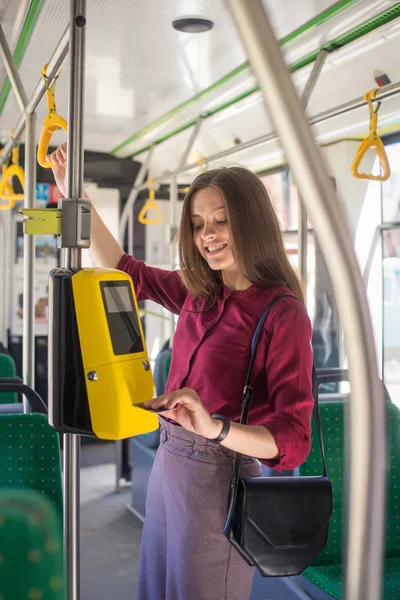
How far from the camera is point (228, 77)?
4113 millimetres

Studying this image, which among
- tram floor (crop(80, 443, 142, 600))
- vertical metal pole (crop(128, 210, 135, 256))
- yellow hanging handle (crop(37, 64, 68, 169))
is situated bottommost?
tram floor (crop(80, 443, 142, 600))

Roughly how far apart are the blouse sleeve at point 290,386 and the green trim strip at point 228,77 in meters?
0.67

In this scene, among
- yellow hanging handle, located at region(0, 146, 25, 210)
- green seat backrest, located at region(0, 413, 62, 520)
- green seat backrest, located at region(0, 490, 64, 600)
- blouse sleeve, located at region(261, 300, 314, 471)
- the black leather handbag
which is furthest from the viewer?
yellow hanging handle, located at region(0, 146, 25, 210)

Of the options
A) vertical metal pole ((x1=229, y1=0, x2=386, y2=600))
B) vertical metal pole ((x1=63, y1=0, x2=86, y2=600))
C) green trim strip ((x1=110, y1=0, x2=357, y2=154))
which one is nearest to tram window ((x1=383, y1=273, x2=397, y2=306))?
green trim strip ((x1=110, y1=0, x2=357, y2=154))

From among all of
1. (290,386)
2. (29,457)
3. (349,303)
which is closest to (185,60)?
(29,457)

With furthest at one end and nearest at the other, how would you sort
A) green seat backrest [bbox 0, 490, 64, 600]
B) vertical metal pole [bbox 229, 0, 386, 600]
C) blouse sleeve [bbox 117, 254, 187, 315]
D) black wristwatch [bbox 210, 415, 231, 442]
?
blouse sleeve [bbox 117, 254, 187, 315], black wristwatch [bbox 210, 415, 231, 442], green seat backrest [bbox 0, 490, 64, 600], vertical metal pole [bbox 229, 0, 386, 600]

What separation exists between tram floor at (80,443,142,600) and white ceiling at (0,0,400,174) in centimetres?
251

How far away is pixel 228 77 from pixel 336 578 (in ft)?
9.68

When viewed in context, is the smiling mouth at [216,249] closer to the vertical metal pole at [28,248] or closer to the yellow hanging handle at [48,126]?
the yellow hanging handle at [48,126]

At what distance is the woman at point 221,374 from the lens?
1.46 m

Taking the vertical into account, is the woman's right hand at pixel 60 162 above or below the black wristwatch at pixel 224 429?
above

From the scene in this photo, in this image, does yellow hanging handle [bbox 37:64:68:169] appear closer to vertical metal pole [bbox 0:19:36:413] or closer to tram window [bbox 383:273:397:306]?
vertical metal pole [bbox 0:19:36:413]

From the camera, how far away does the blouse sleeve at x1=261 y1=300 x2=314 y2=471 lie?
4.54 ft

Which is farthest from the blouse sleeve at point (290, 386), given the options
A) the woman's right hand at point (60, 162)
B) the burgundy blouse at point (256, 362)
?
the woman's right hand at point (60, 162)
